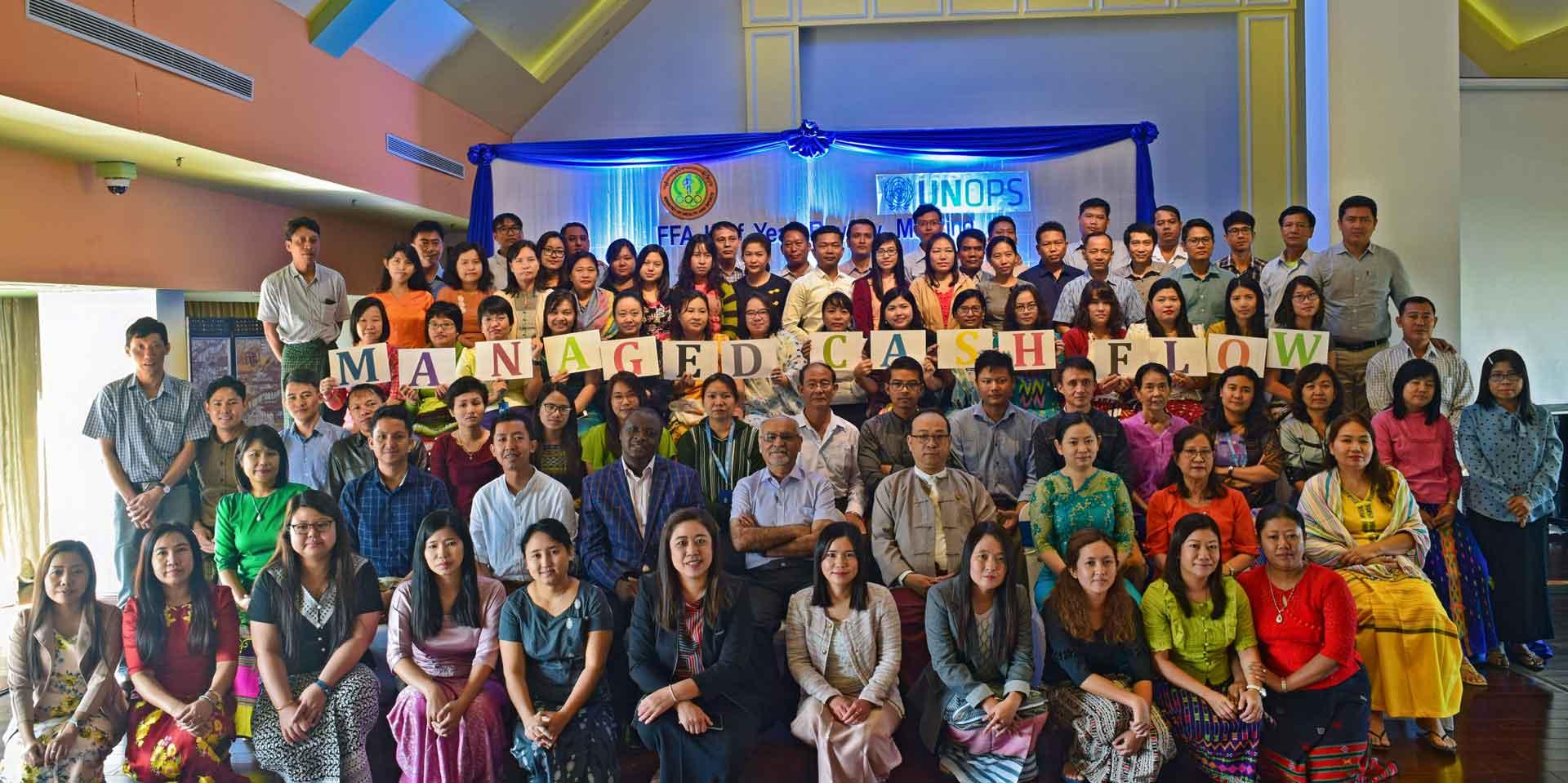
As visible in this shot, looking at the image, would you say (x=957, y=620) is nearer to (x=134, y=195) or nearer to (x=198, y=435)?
(x=198, y=435)

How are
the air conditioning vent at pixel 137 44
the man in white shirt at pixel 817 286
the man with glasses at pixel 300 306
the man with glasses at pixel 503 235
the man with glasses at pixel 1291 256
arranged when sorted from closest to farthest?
the air conditioning vent at pixel 137 44 → the man with glasses at pixel 300 306 → the man with glasses at pixel 1291 256 → the man in white shirt at pixel 817 286 → the man with glasses at pixel 503 235

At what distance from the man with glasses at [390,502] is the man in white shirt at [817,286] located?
2222mm

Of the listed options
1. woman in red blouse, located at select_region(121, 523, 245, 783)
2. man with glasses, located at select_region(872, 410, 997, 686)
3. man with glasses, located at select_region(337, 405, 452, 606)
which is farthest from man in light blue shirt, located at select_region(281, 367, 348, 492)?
man with glasses, located at select_region(872, 410, 997, 686)

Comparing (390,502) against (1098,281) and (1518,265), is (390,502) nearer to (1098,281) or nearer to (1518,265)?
(1098,281)

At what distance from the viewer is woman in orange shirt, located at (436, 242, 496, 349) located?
5.34 meters

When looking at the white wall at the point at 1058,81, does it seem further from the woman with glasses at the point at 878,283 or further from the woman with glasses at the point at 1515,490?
the woman with glasses at the point at 1515,490

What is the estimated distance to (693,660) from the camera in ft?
10.9

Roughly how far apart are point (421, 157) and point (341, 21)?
1.46 meters

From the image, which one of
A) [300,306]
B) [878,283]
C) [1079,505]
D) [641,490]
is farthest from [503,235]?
[1079,505]

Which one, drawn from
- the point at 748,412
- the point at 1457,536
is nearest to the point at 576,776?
the point at 748,412

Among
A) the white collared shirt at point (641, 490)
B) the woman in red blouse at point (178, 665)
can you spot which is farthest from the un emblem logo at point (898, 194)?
the woman in red blouse at point (178, 665)

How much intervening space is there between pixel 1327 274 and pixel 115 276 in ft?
19.6

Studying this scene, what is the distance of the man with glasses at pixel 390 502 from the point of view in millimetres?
3885

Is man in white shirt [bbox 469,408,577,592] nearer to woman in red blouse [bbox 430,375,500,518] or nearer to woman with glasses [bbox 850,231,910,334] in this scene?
woman in red blouse [bbox 430,375,500,518]
